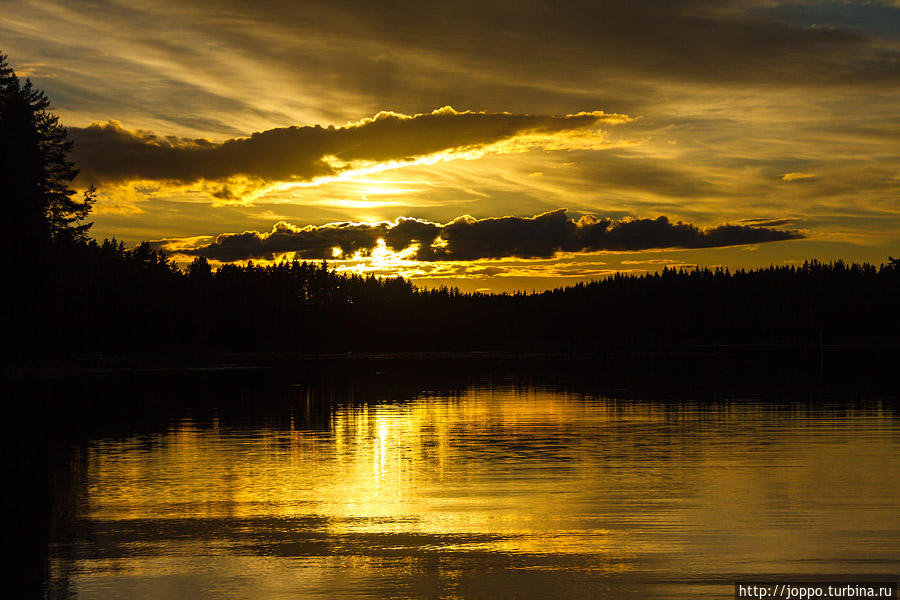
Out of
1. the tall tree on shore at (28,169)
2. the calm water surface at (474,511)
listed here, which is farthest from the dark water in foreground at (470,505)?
the tall tree on shore at (28,169)

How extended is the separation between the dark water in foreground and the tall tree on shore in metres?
48.6

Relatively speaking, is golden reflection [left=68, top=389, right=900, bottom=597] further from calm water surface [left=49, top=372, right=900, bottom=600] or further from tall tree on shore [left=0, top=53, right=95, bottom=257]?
tall tree on shore [left=0, top=53, right=95, bottom=257]

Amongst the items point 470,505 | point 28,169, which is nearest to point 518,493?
point 470,505

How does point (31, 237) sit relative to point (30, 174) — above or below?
below

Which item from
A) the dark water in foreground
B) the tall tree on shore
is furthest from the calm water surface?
the tall tree on shore

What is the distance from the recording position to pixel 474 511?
63.5 ft

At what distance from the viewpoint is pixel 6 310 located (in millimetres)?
80562

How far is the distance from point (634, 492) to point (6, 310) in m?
72.7

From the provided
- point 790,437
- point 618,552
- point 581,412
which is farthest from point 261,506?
point 581,412

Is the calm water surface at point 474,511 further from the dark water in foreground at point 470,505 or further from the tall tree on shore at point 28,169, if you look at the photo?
the tall tree on shore at point 28,169

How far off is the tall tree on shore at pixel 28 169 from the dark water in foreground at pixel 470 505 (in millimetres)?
48615

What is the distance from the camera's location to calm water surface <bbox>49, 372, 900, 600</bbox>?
1406 cm

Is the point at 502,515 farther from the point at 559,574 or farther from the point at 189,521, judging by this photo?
the point at 189,521

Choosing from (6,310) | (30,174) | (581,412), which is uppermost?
(30,174)
